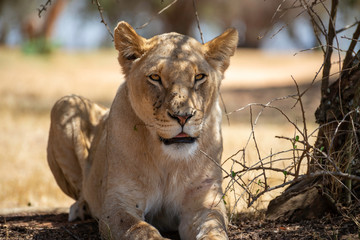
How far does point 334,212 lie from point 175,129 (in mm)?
1311

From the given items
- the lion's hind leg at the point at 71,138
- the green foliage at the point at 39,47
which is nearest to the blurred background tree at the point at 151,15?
the green foliage at the point at 39,47

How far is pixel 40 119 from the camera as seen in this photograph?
10797mm

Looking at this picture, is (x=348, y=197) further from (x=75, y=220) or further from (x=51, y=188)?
(x=51, y=188)

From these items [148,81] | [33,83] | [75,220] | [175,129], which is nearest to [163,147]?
[175,129]

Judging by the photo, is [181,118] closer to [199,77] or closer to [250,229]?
[199,77]

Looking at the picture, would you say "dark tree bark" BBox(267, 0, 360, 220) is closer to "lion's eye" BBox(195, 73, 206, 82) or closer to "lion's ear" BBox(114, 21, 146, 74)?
"lion's eye" BBox(195, 73, 206, 82)

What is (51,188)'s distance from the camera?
6547mm

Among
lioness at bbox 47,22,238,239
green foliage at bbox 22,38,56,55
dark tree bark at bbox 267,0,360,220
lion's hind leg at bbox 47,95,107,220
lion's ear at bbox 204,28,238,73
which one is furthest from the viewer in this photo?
green foliage at bbox 22,38,56,55

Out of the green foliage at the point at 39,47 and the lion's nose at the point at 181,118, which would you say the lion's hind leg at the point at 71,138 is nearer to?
the lion's nose at the point at 181,118

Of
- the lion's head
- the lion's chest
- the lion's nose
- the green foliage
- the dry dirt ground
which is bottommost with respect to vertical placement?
the dry dirt ground

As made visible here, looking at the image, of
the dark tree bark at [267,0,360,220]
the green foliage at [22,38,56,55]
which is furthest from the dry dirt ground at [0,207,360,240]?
the green foliage at [22,38,56,55]

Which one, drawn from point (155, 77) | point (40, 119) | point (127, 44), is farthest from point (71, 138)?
A: point (40, 119)

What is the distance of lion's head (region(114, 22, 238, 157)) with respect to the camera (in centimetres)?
326

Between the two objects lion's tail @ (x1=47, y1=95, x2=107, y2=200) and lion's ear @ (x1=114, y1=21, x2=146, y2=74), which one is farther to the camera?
lion's tail @ (x1=47, y1=95, x2=107, y2=200)
